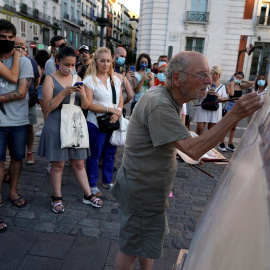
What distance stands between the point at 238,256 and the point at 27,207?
10.3ft

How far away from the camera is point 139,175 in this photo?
168 centimetres

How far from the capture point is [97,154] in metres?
3.57

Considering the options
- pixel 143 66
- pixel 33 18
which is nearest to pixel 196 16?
pixel 143 66


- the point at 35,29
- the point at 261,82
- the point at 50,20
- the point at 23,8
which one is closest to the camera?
the point at 261,82

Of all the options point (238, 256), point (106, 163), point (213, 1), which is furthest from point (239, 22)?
point (238, 256)

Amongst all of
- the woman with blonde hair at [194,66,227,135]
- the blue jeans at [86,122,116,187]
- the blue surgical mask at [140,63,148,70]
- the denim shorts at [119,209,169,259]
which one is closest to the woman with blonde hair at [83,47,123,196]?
the blue jeans at [86,122,116,187]

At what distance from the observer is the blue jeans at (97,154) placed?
11.5ft

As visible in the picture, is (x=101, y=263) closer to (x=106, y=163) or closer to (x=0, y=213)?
(x=0, y=213)

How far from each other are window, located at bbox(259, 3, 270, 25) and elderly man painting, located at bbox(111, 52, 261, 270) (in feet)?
87.7

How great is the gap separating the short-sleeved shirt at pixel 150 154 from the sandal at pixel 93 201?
155 cm

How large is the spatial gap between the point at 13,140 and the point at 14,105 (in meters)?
0.36

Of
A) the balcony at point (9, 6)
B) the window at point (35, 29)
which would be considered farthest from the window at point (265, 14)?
the window at point (35, 29)

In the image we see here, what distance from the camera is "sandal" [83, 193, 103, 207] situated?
3.29 meters

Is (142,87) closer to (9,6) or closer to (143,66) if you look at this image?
(143,66)
